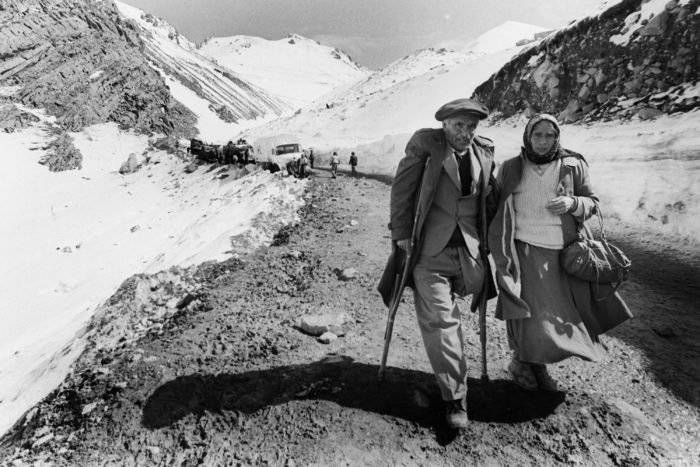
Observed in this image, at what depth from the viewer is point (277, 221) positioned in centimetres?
893

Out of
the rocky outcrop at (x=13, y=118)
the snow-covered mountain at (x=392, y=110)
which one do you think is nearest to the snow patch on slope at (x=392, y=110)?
the snow-covered mountain at (x=392, y=110)

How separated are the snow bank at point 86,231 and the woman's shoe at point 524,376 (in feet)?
15.1

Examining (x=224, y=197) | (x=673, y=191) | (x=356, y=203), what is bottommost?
(x=224, y=197)

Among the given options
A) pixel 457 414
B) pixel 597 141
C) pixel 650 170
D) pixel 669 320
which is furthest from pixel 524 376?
pixel 597 141

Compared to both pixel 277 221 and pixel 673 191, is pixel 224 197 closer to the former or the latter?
pixel 277 221

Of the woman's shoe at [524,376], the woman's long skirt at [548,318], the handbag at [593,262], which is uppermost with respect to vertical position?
the handbag at [593,262]

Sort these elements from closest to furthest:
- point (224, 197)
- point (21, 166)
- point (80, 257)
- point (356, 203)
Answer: point (356, 203)
point (80, 257)
point (224, 197)
point (21, 166)

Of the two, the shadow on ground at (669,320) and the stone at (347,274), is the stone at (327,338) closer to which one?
the stone at (347,274)

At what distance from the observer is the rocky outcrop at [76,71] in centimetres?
3541

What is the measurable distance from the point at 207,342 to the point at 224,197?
45.5 feet

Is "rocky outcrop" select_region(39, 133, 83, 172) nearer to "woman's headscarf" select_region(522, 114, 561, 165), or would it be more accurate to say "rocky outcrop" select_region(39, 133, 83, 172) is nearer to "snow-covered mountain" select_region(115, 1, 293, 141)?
"snow-covered mountain" select_region(115, 1, 293, 141)

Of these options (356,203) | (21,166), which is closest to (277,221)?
(356,203)

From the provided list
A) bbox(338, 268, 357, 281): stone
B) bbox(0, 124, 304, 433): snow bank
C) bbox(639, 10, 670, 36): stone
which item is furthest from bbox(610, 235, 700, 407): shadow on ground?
bbox(639, 10, 670, 36): stone

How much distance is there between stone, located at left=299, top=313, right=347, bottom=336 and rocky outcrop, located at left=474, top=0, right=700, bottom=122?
10.4m
